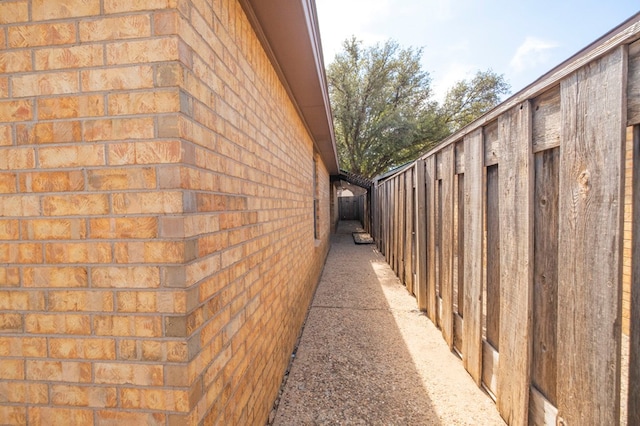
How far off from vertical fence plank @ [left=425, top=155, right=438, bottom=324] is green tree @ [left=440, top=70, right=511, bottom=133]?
20.4m

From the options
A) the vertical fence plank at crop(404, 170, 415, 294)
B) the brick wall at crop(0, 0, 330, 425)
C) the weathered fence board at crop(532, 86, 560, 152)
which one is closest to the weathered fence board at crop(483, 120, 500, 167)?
the weathered fence board at crop(532, 86, 560, 152)

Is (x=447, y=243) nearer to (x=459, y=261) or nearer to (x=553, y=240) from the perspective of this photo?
(x=459, y=261)

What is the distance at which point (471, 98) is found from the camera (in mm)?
21969

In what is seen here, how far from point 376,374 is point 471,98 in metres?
24.9

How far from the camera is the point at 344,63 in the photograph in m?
20.5

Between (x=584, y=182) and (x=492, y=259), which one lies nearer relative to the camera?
(x=584, y=182)

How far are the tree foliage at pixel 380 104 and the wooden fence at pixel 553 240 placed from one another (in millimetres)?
18278

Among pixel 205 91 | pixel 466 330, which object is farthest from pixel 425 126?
pixel 205 91

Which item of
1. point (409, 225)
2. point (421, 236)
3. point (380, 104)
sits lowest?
point (421, 236)

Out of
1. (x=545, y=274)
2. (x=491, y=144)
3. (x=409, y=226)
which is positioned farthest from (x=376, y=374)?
(x=409, y=226)

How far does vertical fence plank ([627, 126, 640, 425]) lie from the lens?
45.5 inches

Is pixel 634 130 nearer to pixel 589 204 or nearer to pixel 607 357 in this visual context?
pixel 589 204

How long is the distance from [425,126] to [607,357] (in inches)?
838

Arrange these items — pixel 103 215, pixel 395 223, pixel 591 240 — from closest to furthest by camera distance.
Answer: pixel 103 215
pixel 591 240
pixel 395 223
